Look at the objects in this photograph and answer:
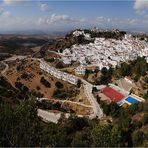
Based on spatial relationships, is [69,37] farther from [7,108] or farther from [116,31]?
[7,108]

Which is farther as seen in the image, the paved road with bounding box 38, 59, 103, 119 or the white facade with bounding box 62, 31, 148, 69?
the white facade with bounding box 62, 31, 148, 69

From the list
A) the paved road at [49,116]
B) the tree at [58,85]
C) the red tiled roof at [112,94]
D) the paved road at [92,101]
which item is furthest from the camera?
the tree at [58,85]

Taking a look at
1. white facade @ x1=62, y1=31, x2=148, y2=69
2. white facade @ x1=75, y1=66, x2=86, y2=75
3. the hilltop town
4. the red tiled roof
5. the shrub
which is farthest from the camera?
white facade @ x1=62, y1=31, x2=148, y2=69

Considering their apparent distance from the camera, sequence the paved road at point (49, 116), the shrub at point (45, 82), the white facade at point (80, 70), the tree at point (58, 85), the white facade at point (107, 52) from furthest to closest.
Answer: the white facade at point (107, 52) → the white facade at point (80, 70) → the shrub at point (45, 82) → the tree at point (58, 85) → the paved road at point (49, 116)

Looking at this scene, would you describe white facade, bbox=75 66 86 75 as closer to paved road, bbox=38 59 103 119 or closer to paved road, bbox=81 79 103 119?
paved road, bbox=38 59 103 119

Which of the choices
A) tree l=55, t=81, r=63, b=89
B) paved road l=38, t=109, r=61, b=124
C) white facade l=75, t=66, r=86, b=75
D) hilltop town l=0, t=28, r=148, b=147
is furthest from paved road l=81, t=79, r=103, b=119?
paved road l=38, t=109, r=61, b=124

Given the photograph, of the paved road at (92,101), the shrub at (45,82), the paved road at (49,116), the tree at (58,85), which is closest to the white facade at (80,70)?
the paved road at (92,101)

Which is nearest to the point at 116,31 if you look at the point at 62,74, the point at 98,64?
the point at 98,64

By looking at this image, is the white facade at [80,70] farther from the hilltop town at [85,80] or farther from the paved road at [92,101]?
the paved road at [92,101]

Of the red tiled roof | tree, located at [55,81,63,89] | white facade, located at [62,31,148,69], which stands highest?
white facade, located at [62,31,148,69]
